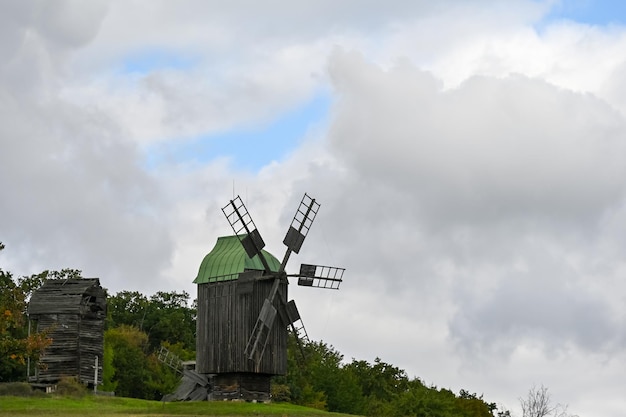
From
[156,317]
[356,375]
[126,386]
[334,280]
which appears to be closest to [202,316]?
[334,280]

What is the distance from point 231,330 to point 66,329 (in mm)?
10014

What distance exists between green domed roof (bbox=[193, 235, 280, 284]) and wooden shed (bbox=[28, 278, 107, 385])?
23.3ft

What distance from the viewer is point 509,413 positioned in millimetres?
94750

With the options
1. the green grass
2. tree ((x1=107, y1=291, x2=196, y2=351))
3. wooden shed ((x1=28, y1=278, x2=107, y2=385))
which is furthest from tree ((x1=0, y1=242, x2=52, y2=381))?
tree ((x1=107, y1=291, x2=196, y2=351))

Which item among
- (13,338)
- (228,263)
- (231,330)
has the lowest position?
(13,338)

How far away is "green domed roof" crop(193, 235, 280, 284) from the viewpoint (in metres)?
64.9

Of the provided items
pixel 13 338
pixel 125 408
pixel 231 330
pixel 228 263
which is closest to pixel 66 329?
pixel 231 330

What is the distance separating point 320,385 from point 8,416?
105ft

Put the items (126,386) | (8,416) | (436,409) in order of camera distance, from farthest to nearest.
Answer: (126,386) → (436,409) → (8,416)

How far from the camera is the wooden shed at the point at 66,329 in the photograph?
66.1 m

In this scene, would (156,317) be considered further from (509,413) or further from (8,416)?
(8,416)

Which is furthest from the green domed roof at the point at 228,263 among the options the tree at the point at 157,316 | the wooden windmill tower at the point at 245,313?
the tree at the point at 157,316

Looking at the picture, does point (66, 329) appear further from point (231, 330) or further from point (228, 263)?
point (228, 263)

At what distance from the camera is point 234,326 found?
210ft
